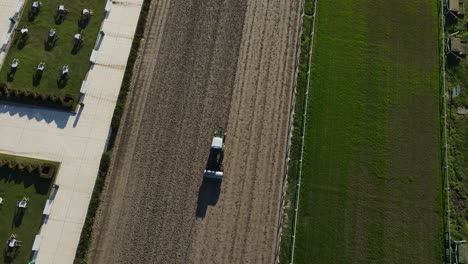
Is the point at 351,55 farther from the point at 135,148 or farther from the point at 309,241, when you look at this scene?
the point at 135,148

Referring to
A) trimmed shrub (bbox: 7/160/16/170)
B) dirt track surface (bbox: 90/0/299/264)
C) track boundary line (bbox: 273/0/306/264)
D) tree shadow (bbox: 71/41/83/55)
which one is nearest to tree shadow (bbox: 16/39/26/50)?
tree shadow (bbox: 71/41/83/55)

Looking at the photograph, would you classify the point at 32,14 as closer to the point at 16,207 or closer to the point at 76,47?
the point at 76,47

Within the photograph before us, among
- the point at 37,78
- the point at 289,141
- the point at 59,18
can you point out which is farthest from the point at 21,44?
the point at 289,141

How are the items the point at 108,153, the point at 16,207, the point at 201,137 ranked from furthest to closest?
1. the point at 201,137
2. the point at 108,153
3. the point at 16,207

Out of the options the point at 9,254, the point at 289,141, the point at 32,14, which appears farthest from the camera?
the point at 32,14

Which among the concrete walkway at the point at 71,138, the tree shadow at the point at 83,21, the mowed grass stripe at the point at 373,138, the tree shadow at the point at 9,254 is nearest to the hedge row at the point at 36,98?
the concrete walkway at the point at 71,138

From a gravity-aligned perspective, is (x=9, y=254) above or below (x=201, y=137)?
below
